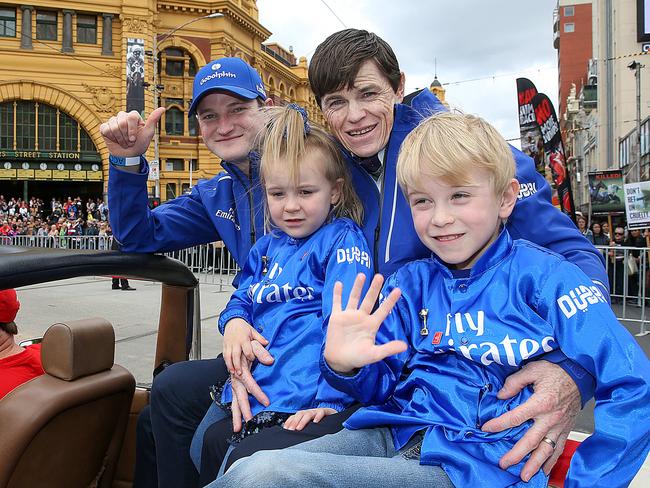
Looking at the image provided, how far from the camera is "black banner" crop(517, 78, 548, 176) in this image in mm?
8031

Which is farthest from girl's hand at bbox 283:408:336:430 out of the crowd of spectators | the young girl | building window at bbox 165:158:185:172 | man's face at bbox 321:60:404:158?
building window at bbox 165:158:185:172

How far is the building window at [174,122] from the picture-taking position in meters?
36.9

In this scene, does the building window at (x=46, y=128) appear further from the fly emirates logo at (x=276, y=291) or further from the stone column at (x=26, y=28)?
the fly emirates logo at (x=276, y=291)

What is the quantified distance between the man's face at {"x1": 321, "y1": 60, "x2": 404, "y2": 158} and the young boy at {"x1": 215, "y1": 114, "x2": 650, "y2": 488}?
0.45 meters

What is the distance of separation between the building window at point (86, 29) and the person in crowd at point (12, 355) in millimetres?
36586

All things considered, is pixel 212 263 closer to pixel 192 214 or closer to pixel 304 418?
pixel 192 214

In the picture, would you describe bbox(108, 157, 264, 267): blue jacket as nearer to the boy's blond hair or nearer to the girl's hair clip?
the girl's hair clip

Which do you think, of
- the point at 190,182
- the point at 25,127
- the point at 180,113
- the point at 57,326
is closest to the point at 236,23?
the point at 180,113

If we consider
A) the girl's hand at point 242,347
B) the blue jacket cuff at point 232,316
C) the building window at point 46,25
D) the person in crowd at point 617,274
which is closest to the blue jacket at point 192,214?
the blue jacket cuff at point 232,316

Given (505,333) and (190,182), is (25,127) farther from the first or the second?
Result: (505,333)

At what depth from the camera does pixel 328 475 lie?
1.33 metres

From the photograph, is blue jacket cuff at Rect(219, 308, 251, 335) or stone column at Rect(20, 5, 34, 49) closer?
blue jacket cuff at Rect(219, 308, 251, 335)

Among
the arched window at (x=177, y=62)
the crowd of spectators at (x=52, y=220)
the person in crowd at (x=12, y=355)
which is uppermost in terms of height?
the arched window at (x=177, y=62)

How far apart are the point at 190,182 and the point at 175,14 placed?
1061 cm
